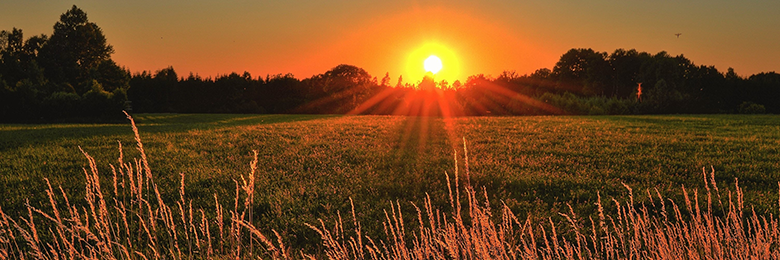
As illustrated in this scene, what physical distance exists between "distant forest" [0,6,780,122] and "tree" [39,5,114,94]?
10 cm

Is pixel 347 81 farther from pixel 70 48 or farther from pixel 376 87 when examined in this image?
pixel 70 48

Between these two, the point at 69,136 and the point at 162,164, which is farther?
the point at 69,136

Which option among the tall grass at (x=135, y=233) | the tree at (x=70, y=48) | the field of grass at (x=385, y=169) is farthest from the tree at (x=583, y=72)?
the tall grass at (x=135, y=233)

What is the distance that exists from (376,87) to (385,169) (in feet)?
151

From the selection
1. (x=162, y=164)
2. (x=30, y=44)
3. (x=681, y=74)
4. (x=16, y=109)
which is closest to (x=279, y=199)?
(x=162, y=164)

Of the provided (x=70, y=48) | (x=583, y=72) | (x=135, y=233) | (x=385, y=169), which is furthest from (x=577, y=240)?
(x=583, y=72)

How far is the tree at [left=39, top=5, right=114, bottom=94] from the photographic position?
4356cm

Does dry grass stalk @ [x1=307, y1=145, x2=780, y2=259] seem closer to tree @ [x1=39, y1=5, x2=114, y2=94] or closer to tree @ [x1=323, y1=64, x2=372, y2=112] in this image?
tree @ [x1=323, y1=64, x2=372, y2=112]

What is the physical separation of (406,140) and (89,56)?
46.2 m

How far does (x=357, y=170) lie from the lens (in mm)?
7867

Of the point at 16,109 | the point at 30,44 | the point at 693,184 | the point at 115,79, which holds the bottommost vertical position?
the point at 693,184

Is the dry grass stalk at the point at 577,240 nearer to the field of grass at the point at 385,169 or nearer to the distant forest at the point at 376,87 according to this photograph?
the field of grass at the point at 385,169

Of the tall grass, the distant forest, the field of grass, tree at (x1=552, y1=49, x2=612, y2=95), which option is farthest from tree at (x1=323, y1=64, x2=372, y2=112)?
the tall grass

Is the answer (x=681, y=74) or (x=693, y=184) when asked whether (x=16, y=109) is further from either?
(x=681, y=74)
